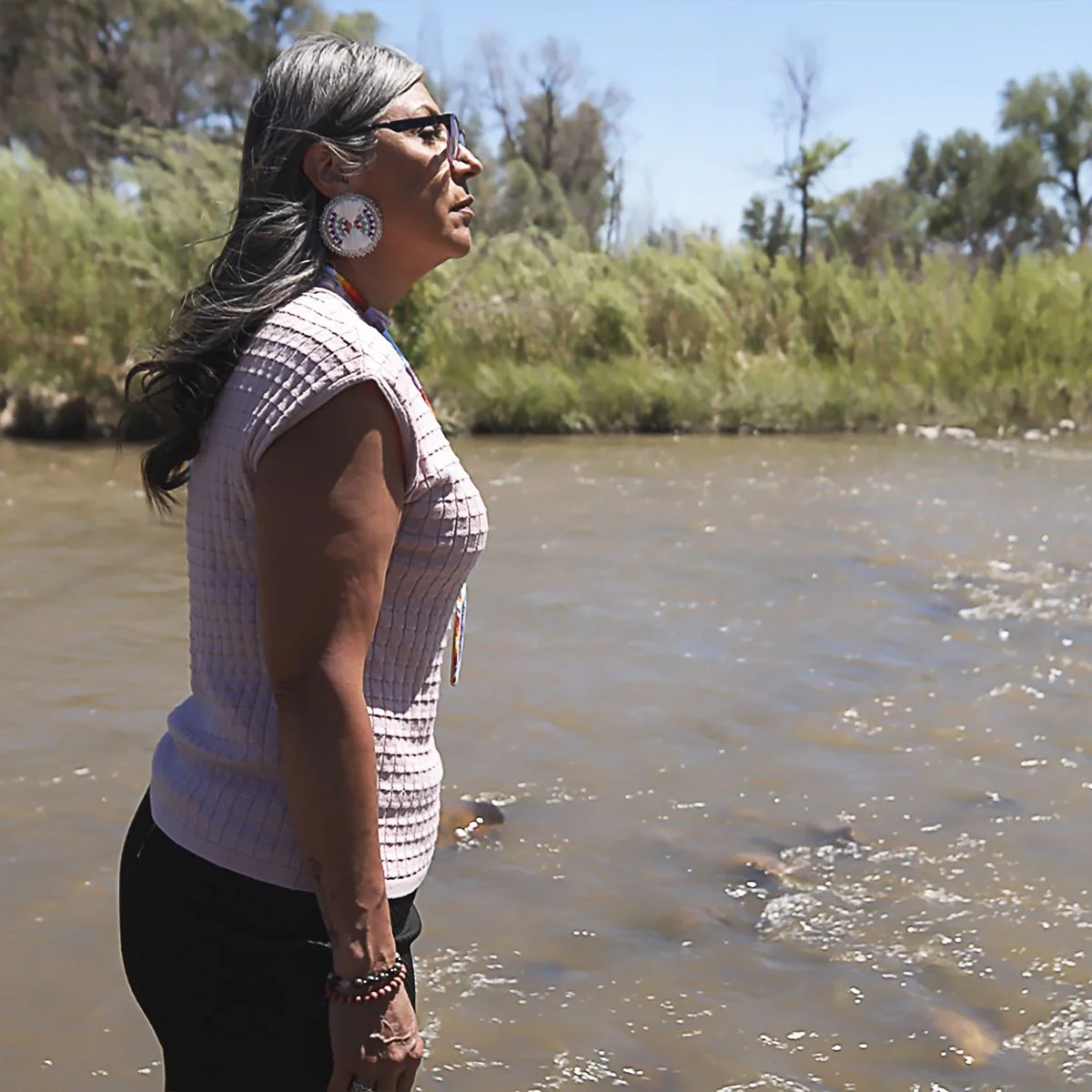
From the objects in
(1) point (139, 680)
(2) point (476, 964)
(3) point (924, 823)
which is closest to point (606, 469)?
(1) point (139, 680)

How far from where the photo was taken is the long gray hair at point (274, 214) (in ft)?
4.79

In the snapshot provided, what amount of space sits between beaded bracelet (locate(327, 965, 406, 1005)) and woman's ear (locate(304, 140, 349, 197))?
782mm

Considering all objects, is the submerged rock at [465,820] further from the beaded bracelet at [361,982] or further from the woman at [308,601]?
the beaded bracelet at [361,982]

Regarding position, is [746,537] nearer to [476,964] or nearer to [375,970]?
[476,964]

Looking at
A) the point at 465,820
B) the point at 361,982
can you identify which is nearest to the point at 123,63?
the point at 465,820

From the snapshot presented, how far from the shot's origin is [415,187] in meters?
1.52

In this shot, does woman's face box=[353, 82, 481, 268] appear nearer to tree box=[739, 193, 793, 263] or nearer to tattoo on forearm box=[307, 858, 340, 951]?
tattoo on forearm box=[307, 858, 340, 951]

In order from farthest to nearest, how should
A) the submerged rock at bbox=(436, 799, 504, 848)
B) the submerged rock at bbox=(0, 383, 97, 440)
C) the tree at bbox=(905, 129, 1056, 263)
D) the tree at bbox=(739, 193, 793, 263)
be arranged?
the tree at bbox=(905, 129, 1056, 263) → the tree at bbox=(739, 193, 793, 263) → the submerged rock at bbox=(0, 383, 97, 440) → the submerged rock at bbox=(436, 799, 504, 848)

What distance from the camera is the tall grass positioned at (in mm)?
11969

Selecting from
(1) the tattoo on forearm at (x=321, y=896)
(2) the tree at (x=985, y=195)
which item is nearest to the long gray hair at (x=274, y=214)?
(1) the tattoo on forearm at (x=321, y=896)

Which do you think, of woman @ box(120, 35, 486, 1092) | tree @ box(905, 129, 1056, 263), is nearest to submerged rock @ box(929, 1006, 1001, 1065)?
woman @ box(120, 35, 486, 1092)

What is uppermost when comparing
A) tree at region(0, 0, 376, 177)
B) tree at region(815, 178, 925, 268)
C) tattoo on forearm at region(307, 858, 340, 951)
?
tree at region(0, 0, 376, 177)

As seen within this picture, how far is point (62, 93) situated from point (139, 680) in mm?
31005

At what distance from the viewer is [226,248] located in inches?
59.8
